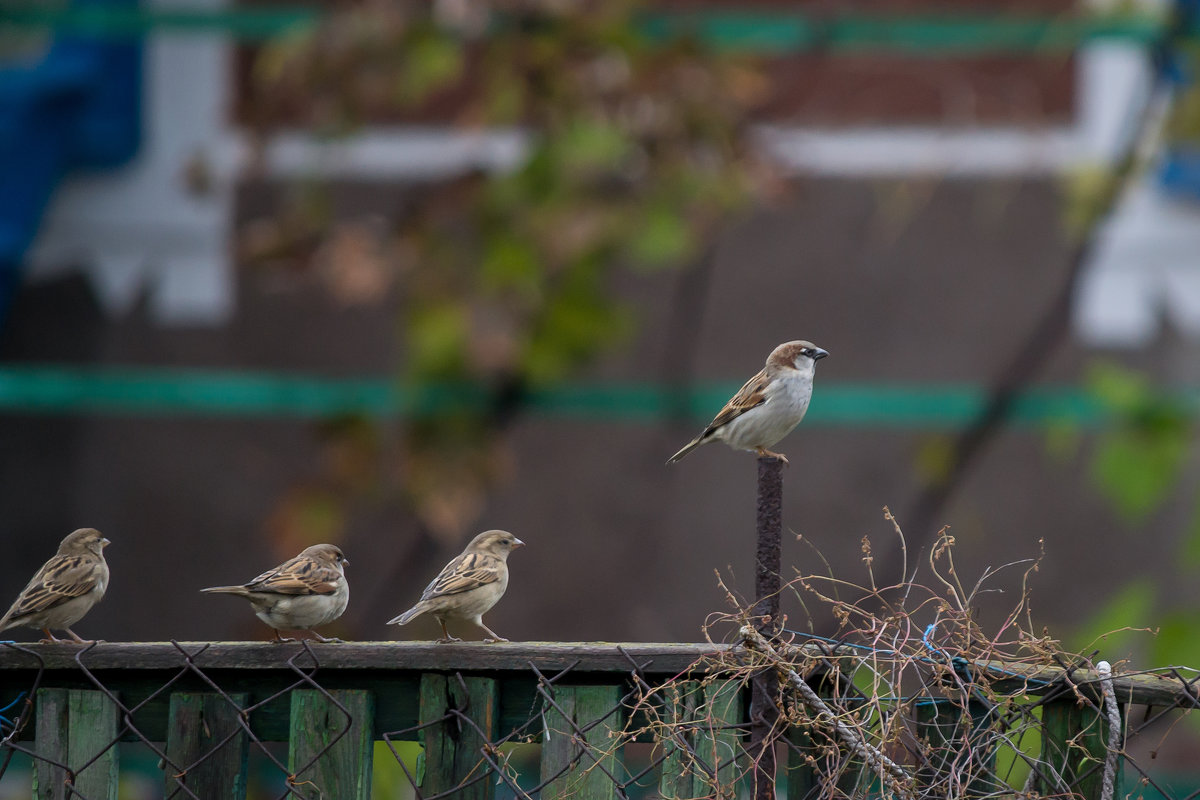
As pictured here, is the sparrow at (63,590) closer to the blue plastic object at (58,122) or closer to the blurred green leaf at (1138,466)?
the blue plastic object at (58,122)

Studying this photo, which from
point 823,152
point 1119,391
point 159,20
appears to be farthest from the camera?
point 823,152

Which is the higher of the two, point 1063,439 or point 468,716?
point 468,716

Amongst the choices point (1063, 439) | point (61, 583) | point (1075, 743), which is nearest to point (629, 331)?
point (1063, 439)

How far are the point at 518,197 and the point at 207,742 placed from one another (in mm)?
3780

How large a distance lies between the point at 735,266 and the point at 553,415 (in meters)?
1.18

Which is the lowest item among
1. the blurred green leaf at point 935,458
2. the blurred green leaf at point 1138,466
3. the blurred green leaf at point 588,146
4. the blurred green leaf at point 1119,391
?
the blurred green leaf at point 935,458

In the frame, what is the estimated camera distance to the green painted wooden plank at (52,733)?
2779mm

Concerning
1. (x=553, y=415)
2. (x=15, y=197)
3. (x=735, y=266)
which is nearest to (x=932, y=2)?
(x=735, y=266)

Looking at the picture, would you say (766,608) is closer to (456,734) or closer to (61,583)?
(456,734)

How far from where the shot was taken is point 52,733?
9.13 ft

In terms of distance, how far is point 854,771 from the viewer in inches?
103

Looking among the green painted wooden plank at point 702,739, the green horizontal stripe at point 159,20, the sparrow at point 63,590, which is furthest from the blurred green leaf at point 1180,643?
the green horizontal stripe at point 159,20

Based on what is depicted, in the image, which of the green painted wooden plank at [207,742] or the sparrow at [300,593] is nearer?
the green painted wooden plank at [207,742]

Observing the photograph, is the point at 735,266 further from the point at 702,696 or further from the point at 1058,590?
the point at 702,696
